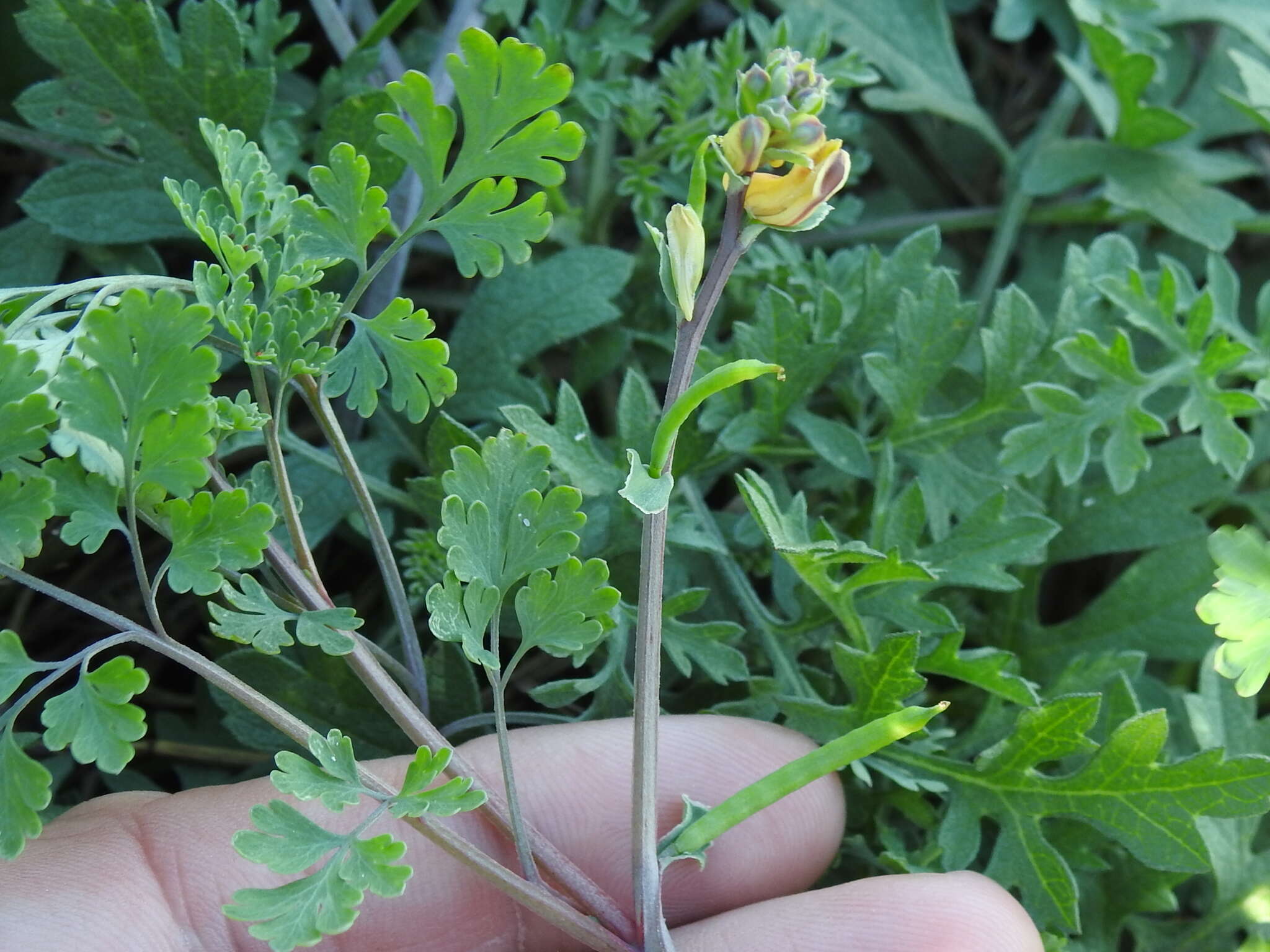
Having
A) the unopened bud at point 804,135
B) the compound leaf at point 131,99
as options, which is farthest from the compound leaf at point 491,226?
the compound leaf at point 131,99

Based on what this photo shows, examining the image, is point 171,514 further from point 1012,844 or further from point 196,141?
point 1012,844


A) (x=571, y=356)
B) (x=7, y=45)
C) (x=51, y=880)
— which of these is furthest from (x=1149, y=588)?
(x=7, y=45)

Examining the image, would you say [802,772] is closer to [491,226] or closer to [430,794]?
[430,794]

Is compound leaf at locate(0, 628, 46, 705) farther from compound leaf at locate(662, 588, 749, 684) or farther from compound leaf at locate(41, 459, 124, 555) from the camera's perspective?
compound leaf at locate(662, 588, 749, 684)

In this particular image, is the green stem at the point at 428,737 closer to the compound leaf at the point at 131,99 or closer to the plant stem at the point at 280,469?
the plant stem at the point at 280,469

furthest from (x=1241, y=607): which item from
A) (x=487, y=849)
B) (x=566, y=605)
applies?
(x=487, y=849)

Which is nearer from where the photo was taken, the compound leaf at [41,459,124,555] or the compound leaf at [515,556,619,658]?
the compound leaf at [41,459,124,555]

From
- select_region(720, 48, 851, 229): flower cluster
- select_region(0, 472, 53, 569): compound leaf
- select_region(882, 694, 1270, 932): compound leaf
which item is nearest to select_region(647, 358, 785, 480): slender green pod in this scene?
select_region(720, 48, 851, 229): flower cluster
